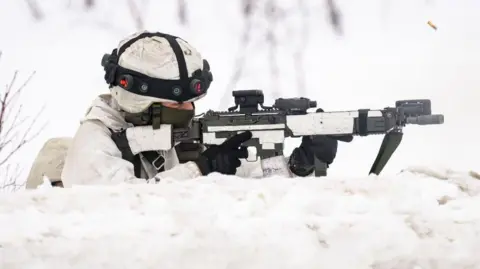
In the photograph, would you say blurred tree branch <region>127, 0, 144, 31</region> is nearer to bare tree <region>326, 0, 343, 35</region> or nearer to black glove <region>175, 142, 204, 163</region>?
bare tree <region>326, 0, 343, 35</region>

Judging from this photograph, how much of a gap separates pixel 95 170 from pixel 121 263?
3.22 feet

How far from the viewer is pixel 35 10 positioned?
9.34 feet

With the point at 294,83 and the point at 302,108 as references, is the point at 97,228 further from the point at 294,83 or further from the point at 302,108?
the point at 294,83

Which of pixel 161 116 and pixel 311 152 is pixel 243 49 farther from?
pixel 161 116

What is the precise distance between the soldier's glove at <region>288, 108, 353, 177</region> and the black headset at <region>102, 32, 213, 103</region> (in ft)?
1.00

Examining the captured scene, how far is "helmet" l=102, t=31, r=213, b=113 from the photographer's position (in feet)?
4.43

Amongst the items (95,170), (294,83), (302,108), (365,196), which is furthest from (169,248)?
(294,83)

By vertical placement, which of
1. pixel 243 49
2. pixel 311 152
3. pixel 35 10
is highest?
pixel 35 10

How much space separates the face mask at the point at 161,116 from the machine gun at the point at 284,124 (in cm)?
5

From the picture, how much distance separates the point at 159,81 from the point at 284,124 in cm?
35


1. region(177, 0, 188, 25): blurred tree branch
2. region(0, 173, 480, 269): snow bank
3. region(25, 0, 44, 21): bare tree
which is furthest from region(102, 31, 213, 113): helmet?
region(25, 0, 44, 21): bare tree

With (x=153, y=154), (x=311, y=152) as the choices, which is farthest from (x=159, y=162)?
(x=311, y=152)

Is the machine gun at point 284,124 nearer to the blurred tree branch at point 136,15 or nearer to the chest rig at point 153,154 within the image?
the chest rig at point 153,154

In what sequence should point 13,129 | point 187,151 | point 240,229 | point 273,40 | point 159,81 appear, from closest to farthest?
point 240,229
point 159,81
point 187,151
point 13,129
point 273,40
